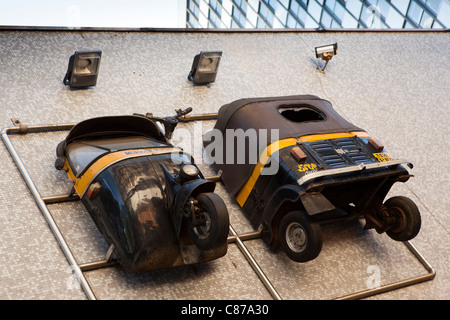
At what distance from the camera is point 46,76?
5582mm

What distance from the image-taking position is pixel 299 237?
4062 millimetres

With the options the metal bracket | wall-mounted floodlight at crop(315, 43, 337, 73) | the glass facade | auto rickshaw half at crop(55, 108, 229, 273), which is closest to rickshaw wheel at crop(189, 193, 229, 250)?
auto rickshaw half at crop(55, 108, 229, 273)

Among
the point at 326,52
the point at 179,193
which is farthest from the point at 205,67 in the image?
the point at 179,193

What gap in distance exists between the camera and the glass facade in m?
17.7

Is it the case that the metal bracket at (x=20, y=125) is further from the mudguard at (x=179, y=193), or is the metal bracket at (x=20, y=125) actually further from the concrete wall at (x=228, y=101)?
the mudguard at (x=179, y=193)

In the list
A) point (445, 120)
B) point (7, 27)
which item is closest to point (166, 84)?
point (7, 27)

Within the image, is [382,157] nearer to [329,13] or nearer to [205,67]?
[205,67]

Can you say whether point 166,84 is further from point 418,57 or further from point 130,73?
point 418,57

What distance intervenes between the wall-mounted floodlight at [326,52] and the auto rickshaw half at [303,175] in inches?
83.8

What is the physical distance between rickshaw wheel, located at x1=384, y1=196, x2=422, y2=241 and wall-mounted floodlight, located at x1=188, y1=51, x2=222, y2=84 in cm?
245

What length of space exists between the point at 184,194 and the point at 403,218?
66.8 inches

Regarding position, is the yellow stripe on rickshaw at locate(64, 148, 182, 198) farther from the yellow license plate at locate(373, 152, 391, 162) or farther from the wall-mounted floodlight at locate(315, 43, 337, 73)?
the wall-mounted floodlight at locate(315, 43, 337, 73)

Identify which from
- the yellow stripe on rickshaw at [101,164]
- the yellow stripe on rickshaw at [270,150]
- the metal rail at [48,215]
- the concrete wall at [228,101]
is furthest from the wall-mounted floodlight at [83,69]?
the yellow stripe on rickshaw at [270,150]

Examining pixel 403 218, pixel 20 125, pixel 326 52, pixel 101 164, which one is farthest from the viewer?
pixel 326 52
